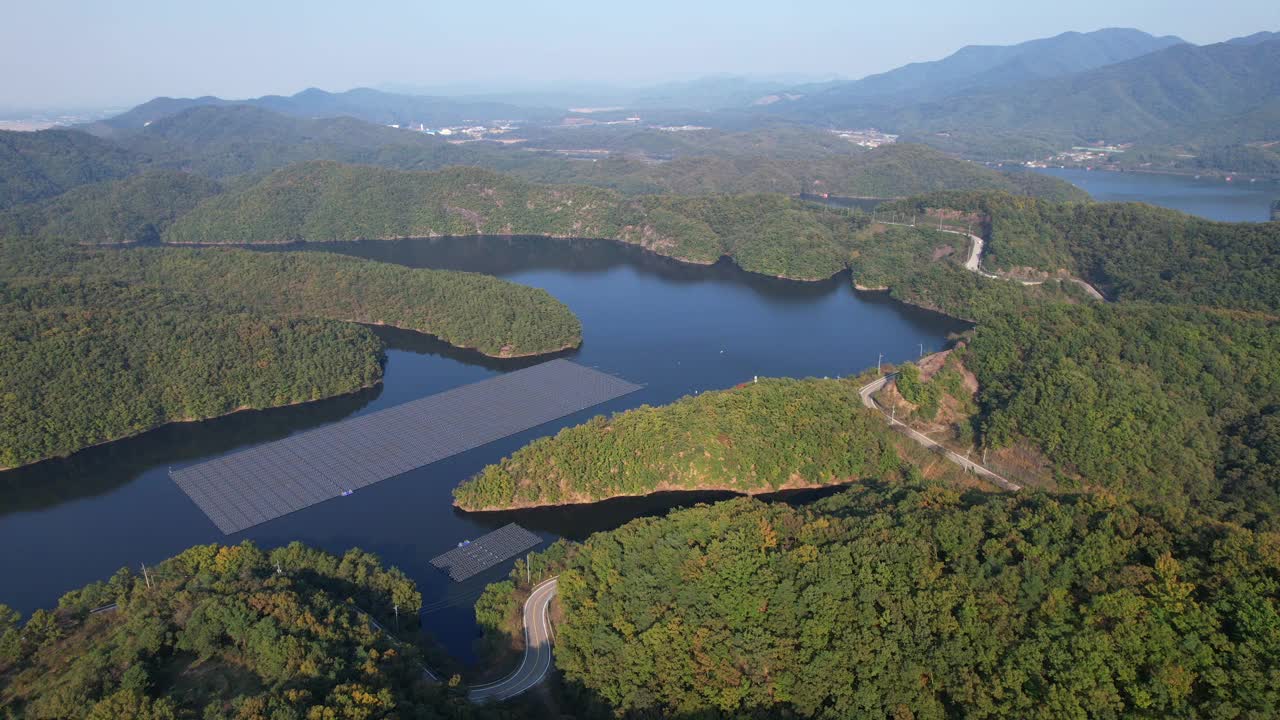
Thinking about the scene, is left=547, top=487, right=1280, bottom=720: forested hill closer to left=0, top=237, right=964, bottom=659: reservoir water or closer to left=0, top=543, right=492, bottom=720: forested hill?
left=0, top=543, right=492, bottom=720: forested hill

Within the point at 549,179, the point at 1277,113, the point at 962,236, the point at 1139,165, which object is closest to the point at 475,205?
the point at 549,179

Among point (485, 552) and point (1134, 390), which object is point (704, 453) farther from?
point (1134, 390)

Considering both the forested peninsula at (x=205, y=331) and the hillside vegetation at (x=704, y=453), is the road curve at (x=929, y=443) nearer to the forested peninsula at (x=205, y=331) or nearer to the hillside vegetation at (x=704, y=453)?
the hillside vegetation at (x=704, y=453)

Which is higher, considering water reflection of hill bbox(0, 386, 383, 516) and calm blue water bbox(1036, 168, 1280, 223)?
calm blue water bbox(1036, 168, 1280, 223)

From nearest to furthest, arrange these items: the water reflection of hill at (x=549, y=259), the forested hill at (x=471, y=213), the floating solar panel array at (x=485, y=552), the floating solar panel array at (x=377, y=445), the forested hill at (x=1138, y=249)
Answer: the floating solar panel array at (x=485, y=552)
the floating solar panel array at (x=377, y=445)
the forested hill at (x=1138, y=249)
the water reflection of hill at (x=549, y=259)
the forested hill at (x=471, y=213)

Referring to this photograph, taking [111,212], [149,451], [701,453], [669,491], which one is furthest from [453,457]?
[111,212]

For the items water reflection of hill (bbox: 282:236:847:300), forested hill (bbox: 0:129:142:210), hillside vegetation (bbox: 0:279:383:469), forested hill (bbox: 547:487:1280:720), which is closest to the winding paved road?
water reflection of hill (bbox: 282:236:847:300)

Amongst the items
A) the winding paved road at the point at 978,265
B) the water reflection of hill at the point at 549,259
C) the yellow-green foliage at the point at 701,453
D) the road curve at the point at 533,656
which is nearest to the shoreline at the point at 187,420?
the yellow-green foliage at the point at 701,453
